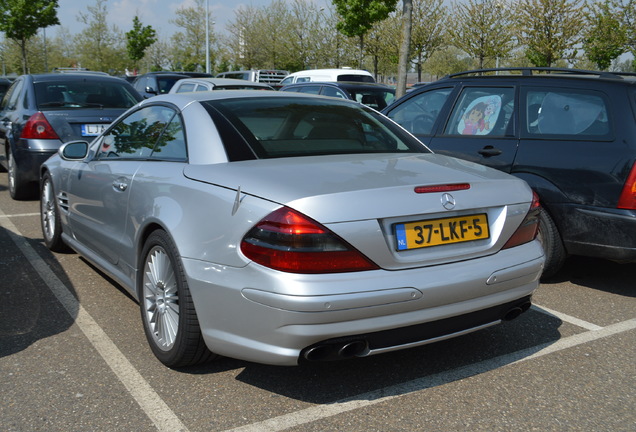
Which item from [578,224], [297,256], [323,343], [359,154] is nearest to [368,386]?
[323,343]

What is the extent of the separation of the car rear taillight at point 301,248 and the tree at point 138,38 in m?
50.7

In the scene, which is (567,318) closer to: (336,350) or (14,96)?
(336,350)

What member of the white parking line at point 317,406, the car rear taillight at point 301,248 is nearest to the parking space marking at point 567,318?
the white parking line at point 317,406

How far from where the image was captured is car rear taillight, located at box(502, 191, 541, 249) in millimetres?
3471

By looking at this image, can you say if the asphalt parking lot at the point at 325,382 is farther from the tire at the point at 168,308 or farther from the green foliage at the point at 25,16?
the green foliage at the point at 25,16

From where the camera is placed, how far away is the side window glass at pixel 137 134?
13.8ft

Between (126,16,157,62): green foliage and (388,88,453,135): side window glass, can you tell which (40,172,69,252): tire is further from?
(126,16,157,62): green foliage

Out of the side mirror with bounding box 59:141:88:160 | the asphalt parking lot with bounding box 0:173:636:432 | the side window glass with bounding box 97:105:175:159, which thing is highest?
the side window glass with bounding box 97:105:175:159

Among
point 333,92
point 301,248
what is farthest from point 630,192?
point 333,92

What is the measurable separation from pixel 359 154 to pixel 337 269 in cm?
104

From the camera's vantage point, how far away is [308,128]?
3.96 m

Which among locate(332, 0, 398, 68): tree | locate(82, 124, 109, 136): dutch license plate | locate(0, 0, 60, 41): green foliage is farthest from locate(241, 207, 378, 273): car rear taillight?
locate(0, 0, 60, 41): green foliage

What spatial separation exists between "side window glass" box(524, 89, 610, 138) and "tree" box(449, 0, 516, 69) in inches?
1231

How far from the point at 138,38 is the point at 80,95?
146ft
